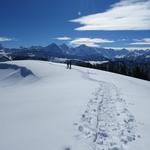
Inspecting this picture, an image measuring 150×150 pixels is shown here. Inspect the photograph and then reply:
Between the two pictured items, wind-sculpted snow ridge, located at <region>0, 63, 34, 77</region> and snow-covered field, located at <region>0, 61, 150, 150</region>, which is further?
wind-sculpted snow ridge, located at <region>0, 63, 34, 77</region>

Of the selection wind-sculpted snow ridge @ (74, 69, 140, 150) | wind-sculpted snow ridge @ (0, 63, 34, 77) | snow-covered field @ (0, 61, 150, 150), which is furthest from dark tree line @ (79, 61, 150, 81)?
wind-sculpted snow ridge @ (74, 69, 140, 150)

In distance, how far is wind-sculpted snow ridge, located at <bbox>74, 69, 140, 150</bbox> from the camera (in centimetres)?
689

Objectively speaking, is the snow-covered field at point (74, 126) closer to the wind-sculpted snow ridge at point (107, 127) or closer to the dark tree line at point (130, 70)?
the wind-sculpted snow ridge at point (107, 127)

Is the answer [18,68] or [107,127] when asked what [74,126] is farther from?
[18,68]

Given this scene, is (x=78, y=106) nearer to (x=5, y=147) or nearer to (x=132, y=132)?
(x=132, y=132)

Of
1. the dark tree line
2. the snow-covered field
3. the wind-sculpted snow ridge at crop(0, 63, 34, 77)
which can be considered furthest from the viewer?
the dark tree line

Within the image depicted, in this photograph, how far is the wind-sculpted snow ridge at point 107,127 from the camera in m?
6.89

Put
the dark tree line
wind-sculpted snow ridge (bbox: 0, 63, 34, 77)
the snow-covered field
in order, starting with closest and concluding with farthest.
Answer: the snow-covered field < wind-sculpted snow ridge (bbox: 0, 63, 34, 77) < the dark tree line

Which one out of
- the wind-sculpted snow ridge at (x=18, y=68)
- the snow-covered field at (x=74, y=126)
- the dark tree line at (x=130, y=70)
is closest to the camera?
the snow-covered field at (x=74, y=126)

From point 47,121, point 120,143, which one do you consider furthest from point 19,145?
point 120,143

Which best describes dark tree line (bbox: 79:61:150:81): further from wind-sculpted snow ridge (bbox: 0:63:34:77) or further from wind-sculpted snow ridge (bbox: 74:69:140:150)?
wind-sculpted snow ridge (bbox: 74:69:140:150)

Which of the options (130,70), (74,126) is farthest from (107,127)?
(130,70)

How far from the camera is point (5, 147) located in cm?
662

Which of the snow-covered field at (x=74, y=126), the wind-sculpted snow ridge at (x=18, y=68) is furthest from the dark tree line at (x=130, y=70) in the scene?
the snow-covered field at (x=74, y=126)
